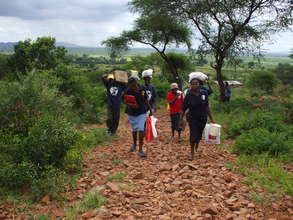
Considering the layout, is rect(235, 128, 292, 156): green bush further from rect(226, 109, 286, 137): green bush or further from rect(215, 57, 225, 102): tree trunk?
rect(215, 57, 225, 102): tree trunk

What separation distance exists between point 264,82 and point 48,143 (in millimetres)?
25898

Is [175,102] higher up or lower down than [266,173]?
higher up

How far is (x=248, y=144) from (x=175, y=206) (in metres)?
3.19

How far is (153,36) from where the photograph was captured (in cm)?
1930

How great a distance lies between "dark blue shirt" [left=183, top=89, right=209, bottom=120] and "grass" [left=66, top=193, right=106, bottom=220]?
2.57m

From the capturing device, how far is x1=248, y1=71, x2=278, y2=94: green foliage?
90.8 feet

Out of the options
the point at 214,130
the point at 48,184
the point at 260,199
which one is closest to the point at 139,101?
the point at 214,130

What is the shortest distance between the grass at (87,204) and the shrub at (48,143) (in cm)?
88

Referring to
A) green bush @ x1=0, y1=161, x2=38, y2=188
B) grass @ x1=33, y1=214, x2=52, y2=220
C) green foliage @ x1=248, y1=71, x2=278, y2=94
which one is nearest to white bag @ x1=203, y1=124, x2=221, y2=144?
green bush @ x1=0, y1=161, x2=38, y2=188

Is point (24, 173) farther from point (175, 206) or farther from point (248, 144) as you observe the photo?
point (248, 144)

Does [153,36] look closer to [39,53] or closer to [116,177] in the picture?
[39,53]

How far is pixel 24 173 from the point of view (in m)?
4.36

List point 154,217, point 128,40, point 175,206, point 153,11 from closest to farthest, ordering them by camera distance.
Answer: point 154,217 < point 175,206 < point 153,11 < point 128,40

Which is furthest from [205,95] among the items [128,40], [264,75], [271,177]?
[264,75]
